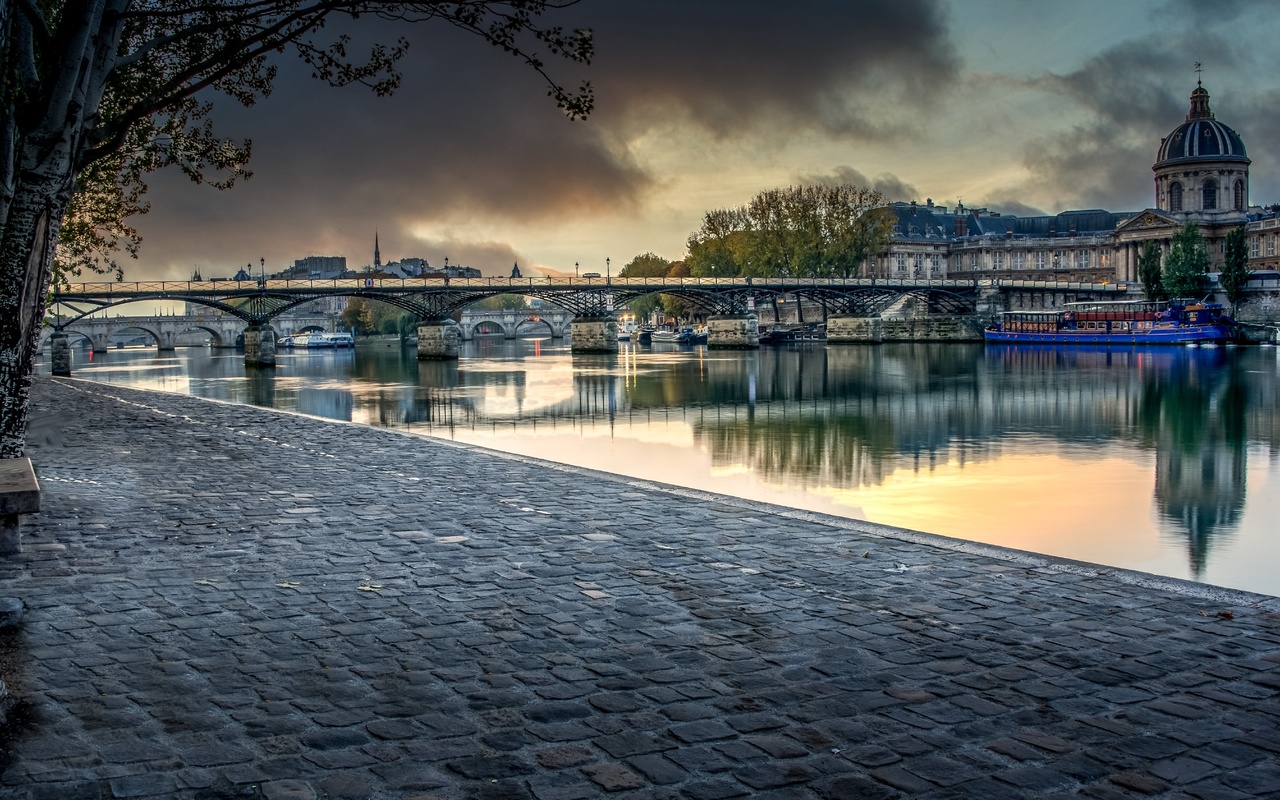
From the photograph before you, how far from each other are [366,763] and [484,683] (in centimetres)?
91

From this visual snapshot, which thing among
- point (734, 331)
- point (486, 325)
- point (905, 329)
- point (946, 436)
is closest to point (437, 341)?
point (734, 331)

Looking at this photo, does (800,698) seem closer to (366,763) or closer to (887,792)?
(887,792)

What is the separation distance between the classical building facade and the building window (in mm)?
104

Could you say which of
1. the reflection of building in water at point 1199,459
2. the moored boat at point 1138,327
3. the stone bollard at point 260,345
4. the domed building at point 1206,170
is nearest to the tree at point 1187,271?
the moored boat at point 1138,327

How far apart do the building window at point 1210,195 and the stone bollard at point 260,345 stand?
94.1m

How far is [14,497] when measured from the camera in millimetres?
6246

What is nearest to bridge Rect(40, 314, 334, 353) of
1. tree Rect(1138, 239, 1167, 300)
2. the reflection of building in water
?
tree Rect(1138, 239, 1167, 300)

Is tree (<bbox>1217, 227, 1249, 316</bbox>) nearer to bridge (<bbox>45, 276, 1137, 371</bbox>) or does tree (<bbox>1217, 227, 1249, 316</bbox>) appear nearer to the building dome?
bridge (<bbox>45, 276, 1137, 371</bbox>)

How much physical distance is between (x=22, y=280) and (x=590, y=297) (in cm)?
7435

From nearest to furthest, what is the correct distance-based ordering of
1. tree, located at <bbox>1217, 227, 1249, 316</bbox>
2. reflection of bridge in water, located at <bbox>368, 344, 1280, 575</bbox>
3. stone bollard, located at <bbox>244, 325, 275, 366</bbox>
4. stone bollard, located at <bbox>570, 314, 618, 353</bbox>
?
reflection of bridge in water, located at <bbox>368, 344, 1280, 575</bbox> → stone bollard, located at <bbox>244, 325, 275, 366</bbox> → tree, located at <bbox>1217, 227, 1249, 316</bbox> → stone bollard, located at <bbox>570, 314, 618, 353</bbox>

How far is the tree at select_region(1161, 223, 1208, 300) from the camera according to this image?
7850 cm

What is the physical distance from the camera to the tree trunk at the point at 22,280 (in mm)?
7047

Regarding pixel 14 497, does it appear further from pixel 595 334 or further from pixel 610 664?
pixel 595 334

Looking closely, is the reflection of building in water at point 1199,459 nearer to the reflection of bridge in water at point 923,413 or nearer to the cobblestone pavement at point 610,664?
the reflection of bridge in water at point 923,413
